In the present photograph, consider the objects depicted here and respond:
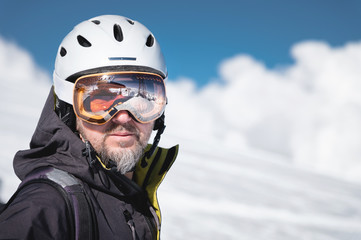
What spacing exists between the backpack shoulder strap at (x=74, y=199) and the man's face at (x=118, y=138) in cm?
39

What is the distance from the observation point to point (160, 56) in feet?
6.58

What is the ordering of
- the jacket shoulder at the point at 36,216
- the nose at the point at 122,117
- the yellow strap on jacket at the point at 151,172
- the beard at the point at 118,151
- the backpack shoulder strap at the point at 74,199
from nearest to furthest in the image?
the jacket shoulder at the point at 36,216
the backpack shoulder strap at the point at 74,199
the beard at the point at 118,151
the nose at the point at 122,117
the yellow strap on jacket at the point at 151,172

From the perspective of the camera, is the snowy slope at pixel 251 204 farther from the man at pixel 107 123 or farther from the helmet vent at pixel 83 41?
the helmet vent at pixel 83 41

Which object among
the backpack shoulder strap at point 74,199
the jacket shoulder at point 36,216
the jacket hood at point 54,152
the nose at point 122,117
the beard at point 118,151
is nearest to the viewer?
the jacket shoulder at point 36,216

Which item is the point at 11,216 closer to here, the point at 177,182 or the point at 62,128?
the point at 62,128

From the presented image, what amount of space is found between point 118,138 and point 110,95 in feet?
0.84

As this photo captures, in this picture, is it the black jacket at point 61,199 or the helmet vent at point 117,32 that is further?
the helmet vent at point 117,32

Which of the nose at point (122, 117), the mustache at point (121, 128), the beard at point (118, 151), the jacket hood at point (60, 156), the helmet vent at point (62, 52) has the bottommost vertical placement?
the jacket hood at point (60, 156)

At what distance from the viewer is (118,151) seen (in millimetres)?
1696

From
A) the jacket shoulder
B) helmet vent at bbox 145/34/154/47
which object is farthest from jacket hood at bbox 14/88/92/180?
helmet vent at bbox 145/34/154/47

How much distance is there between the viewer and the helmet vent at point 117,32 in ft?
6.09

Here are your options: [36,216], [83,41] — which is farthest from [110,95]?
[36,216]

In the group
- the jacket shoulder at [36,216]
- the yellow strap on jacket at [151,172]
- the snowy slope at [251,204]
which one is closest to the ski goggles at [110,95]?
the yellow strap on jacket at [151,172]

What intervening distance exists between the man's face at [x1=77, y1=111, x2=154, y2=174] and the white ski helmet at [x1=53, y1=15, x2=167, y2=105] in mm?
224
